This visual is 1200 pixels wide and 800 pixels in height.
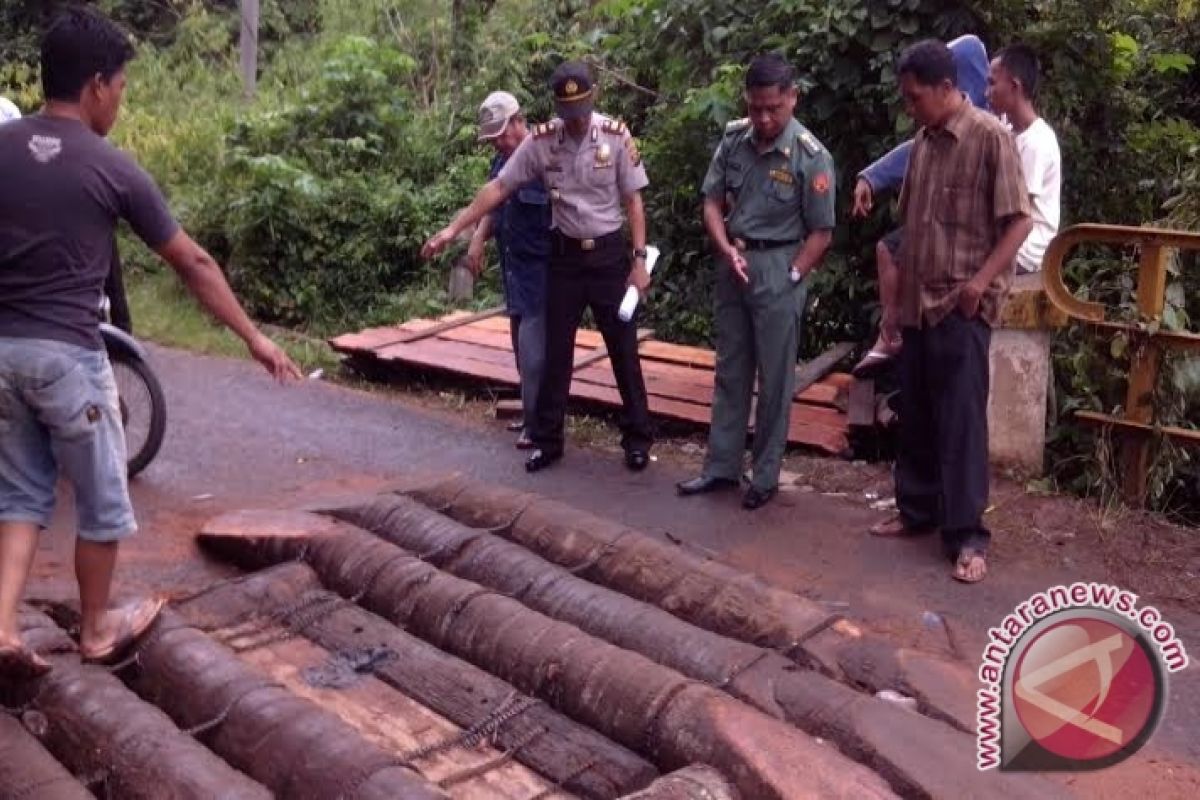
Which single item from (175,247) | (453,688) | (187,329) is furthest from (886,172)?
(187,329)

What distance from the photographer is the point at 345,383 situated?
26.3 ft

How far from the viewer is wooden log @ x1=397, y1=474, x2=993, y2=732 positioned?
379 cm

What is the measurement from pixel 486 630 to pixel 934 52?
262 cm

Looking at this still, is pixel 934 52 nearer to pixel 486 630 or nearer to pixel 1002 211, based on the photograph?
pixel 1002 211

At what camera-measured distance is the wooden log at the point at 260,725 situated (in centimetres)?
311

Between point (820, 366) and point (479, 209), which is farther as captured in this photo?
point (820, 366)

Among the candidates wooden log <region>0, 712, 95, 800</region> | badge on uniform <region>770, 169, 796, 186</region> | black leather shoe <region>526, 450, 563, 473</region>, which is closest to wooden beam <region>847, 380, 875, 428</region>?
badge on uniform <region>770, 169, 796, 186</region>

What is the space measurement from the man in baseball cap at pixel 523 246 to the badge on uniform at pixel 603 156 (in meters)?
0.43

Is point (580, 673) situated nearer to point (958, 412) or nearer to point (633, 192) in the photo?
point (958, 412)

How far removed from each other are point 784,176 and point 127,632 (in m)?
3.17

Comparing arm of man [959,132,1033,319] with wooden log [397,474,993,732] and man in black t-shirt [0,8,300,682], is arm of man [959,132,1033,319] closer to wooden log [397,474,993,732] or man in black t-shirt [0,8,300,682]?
wooden log [397,474,993,732]

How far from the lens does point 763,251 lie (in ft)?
17.6

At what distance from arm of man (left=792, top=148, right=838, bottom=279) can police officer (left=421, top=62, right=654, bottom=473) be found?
86 centimetres

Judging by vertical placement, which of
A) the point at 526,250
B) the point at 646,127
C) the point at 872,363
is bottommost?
the point at 872,363
